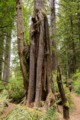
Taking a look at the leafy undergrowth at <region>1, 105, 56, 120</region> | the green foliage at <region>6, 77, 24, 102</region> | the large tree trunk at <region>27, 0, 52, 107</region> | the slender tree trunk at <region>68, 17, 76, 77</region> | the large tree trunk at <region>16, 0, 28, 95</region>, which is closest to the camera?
the leafy undergrowth at <region>1, 105, 56, 120</region>

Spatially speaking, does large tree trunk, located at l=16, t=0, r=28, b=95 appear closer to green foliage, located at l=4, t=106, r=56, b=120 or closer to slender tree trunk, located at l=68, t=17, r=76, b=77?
green foliage, located at l=4, t=106, r=56, b=120

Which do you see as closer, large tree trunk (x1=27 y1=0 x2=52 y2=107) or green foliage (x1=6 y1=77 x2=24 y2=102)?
large tree trunk (x1=27 y1=0 x2=52 y2=107)

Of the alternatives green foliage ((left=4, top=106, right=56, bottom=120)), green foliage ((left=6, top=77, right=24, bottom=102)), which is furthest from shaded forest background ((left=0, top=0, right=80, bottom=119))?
green foliage ((left=4, top=106, right=56, bottom=120))

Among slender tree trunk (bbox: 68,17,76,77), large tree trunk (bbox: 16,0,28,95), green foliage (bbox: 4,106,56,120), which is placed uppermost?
large tree trunk (bbox: 16,0,28,95)

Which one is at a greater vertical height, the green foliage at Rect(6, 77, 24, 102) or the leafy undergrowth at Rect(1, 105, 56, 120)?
the leafy undergrowth at Rect(1, 105, 56, 120)

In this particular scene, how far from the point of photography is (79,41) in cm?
2409

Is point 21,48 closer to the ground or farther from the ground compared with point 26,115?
farther from the ground

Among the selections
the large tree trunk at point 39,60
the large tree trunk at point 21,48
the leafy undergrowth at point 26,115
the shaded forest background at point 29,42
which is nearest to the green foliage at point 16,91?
the shaded forest background at point 29,42

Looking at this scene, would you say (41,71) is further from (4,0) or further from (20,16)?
(4,0)

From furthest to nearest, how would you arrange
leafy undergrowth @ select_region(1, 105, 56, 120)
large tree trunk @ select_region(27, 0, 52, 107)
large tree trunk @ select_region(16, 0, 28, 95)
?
large tree trunk @ select_region(16, 0, 28, 95) → large tree trunk @ select_region(27, 0, 52, 107) → leafy undergrowth @ select_region(1, 105, 56, 120)

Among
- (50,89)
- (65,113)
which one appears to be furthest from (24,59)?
(65,113)

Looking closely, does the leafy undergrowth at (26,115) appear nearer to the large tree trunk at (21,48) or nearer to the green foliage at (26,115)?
the green foliage at (26,115)

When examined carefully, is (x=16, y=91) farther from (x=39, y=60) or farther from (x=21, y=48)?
(x=39, y=60)

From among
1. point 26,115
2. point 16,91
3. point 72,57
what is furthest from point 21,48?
point 72,57
